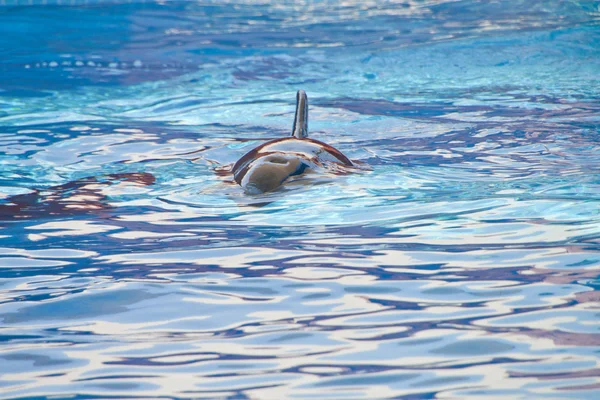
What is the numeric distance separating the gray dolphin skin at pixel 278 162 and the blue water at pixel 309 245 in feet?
0.33

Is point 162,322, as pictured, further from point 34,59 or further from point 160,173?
point 34,59

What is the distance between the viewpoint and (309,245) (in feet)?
10.6

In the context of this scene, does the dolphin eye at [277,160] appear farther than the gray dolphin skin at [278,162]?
Yes

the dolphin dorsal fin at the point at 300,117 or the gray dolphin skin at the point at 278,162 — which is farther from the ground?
the dolphin dorsal fin at the point at 300,117

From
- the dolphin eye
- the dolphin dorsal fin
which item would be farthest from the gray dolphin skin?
the dolphin dorsal fin

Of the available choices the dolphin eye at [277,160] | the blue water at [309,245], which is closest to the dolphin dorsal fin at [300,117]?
the blue water at [309,245]

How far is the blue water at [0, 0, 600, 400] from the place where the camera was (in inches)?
82.1

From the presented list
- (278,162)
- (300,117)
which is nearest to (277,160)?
(278,162)

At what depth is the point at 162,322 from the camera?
2.45 meters

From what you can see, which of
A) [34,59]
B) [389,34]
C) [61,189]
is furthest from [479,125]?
[34,59]

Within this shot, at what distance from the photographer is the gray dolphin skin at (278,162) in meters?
4.17

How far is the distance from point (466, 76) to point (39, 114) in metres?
4.71

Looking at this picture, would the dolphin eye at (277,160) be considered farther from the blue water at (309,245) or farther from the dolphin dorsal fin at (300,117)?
the dolphin dorsal fin at (300,117)

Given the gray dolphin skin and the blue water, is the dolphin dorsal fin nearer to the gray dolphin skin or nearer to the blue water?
the gray dolphin skin
